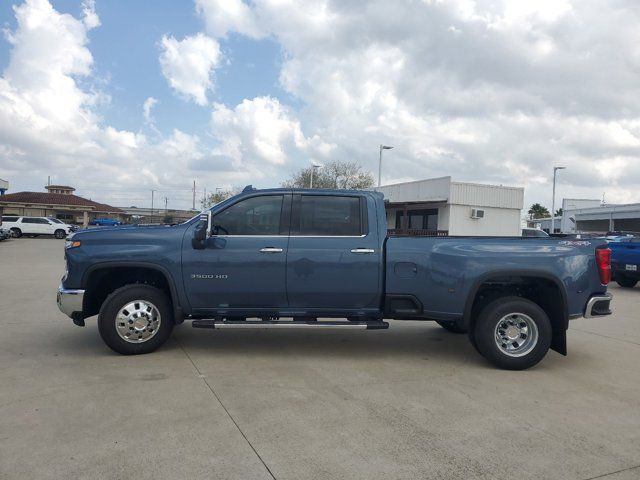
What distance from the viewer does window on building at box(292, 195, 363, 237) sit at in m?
6.08

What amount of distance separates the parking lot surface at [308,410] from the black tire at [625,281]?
375 inches

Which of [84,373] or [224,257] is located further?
[224,257]

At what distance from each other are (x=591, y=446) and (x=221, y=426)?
275 centimetres

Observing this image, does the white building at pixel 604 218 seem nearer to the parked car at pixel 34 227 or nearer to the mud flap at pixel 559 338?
the parked car at pixel 34 227

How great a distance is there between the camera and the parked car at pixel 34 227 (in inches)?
1572

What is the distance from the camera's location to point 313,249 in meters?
5.95

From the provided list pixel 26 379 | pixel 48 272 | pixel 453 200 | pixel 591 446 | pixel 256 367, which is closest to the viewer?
pixel 591 446

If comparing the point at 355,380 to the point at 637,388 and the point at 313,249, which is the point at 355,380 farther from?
the point at 637,388

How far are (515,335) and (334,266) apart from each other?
2133mm

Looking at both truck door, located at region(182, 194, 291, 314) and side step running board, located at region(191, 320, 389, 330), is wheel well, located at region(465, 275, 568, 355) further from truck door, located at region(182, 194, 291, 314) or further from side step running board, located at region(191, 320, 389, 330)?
truck door, located at region(182, 194, 291, 314)

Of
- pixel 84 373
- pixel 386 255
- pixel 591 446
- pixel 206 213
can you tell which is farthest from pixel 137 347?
pixel 591 446

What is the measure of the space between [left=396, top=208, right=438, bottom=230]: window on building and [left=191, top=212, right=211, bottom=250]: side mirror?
2778 cm

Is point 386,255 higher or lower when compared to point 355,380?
higher

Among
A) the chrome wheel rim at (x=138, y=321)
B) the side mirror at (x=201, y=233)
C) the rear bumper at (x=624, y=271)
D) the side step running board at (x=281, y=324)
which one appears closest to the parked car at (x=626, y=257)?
the rear bumper at (x=624, y=271)
